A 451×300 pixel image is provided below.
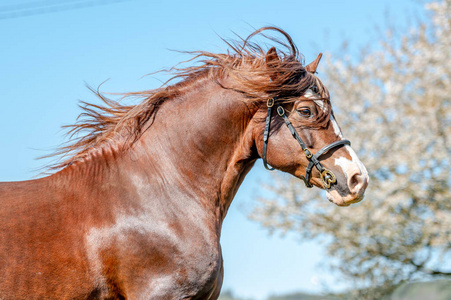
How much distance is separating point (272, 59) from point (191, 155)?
46.5 inches

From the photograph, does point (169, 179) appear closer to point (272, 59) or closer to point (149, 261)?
point (149, 261)

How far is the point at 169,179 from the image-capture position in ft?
14.0

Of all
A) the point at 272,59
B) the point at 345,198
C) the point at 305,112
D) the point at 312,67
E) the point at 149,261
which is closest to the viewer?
the point at 149,261

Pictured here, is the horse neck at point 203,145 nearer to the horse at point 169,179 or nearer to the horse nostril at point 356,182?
the horse at point 169,179

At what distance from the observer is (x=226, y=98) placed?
4.51 m

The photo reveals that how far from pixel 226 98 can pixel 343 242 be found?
13.5 metres

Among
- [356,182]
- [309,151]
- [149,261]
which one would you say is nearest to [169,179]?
[149,261]

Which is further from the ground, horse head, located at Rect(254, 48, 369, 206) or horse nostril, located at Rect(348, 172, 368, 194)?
horse head, located at Rect(254, 48, 369, 206)

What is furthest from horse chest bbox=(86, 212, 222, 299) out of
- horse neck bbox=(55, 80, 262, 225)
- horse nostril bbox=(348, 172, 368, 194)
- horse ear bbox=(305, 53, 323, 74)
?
horse ear bbox=(305, 53, 323, 74)

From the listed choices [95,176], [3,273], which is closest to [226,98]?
[95,176]

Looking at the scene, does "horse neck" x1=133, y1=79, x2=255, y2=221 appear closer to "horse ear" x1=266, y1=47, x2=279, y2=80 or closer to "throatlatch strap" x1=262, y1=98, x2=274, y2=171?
"throatlatch strap" x1=262, y1=98, x2=274, y2=171

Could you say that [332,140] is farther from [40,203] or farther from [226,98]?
[40,203]

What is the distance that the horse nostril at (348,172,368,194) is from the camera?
422cm

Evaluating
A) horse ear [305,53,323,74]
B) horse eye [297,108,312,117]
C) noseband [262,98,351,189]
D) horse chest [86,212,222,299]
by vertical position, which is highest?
horse ear [305,53,323,74]
